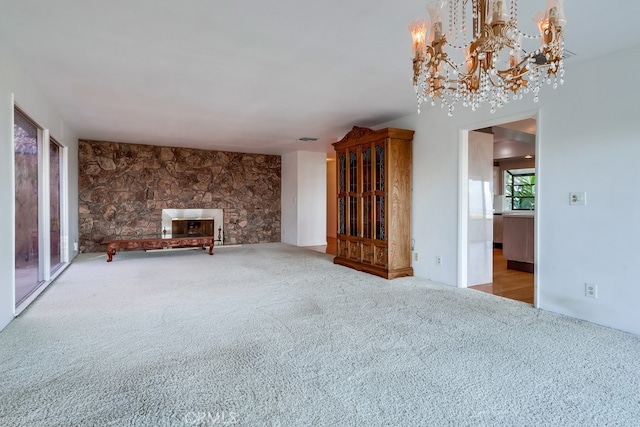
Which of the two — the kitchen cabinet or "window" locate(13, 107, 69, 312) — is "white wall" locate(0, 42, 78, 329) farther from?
the kitchen cabinet

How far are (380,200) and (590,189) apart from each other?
2373 millimetres

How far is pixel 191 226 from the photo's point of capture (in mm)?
8164

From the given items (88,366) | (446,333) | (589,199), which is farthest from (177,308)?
(589,199)

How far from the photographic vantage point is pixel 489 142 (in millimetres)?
4688

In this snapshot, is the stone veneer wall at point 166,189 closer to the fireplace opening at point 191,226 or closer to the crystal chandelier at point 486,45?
the fireplace opening at point 191,226

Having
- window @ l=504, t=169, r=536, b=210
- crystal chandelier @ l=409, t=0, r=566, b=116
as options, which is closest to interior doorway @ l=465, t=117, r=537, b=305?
window @ l=504, t=169, r=536, b=210

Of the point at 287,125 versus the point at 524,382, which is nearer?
the point at 524,382

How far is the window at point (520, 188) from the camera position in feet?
27.0

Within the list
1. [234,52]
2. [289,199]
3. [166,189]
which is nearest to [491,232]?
[234,52]

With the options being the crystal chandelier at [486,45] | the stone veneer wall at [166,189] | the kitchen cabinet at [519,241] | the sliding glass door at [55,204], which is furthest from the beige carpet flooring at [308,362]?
the stone veneer wall at [166,189]

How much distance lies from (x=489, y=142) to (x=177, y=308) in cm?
421

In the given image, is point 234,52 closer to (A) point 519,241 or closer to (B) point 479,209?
(B) point 479,209

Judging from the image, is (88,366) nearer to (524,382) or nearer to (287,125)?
(524,382)

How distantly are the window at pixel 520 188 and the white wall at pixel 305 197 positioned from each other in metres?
4.37
